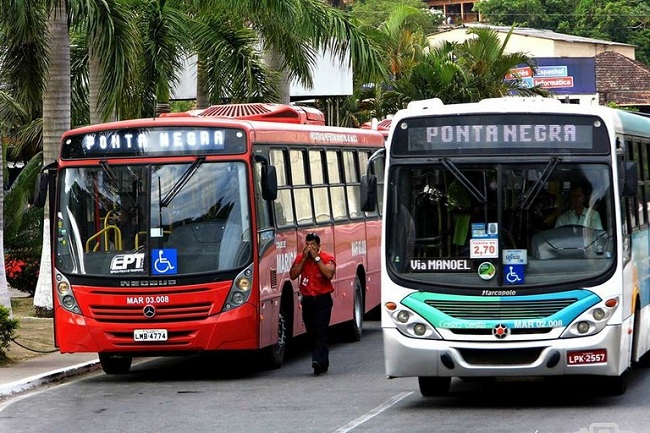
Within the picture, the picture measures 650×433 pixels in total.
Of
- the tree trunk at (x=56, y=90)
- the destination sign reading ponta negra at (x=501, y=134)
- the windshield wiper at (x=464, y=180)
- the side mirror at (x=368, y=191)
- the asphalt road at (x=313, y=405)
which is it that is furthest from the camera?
the tree trunk at (x=56, y=90)

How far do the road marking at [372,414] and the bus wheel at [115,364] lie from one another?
438 cm

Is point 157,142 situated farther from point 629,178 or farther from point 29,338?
point 629,178

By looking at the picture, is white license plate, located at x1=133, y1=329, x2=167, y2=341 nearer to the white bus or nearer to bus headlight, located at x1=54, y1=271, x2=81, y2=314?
bus headlight, located at x1=54, y1=271, x2=81, y2=314

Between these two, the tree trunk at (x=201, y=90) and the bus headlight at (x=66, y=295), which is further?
the tree trunk at (x=201, y=90)

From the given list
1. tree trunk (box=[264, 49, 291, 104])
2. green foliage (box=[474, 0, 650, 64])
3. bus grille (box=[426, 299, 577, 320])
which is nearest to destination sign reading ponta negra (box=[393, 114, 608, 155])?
bus grille (box=[426, 299, 577, 320])

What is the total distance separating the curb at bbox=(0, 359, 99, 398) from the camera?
15.4 meters

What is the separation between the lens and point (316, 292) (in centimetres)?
1639

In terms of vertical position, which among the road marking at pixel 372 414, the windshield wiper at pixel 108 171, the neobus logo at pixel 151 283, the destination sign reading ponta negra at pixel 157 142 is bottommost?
the road marking at pixel 372 414

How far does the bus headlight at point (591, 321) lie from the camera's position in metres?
12.4

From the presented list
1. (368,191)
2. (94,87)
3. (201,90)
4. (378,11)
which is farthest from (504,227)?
(378,11)

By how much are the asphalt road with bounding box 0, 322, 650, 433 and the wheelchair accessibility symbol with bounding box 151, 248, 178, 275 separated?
4.20 feet

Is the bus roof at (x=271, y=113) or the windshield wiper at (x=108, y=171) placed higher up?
the bus roof at (x=271, y=113)

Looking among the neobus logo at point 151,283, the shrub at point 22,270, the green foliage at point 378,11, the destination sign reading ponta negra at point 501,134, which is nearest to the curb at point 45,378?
the neobus logo at point 151,283

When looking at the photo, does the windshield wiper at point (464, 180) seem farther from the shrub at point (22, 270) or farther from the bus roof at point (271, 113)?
the shrub at point (22, 270)
